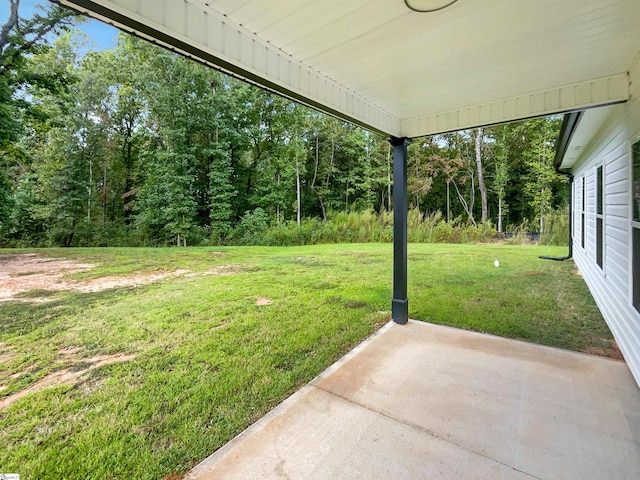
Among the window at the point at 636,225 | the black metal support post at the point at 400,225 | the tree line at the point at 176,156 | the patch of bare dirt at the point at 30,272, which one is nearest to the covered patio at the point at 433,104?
the window at the point at 636,225

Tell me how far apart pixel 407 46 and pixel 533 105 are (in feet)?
4.80

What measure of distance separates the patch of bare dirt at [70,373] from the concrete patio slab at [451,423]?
5.71 ft

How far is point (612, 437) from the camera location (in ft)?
5.65

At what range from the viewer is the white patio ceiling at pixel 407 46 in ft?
4.66

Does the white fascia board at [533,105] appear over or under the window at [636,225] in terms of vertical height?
over

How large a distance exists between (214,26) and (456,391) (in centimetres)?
269

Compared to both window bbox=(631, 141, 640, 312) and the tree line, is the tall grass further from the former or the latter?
window bbox=(631, 141, 640, 312)

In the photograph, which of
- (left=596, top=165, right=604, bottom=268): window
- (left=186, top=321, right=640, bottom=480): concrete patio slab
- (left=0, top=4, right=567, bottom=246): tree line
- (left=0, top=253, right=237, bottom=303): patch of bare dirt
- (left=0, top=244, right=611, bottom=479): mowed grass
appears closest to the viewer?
(left=186, top=321, right=640, bottom=480): concrete patio slab

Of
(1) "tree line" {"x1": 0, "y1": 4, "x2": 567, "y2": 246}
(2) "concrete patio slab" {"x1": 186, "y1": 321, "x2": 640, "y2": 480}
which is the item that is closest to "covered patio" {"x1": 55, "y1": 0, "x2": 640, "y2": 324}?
(2) "concrete patio slab" {"x1": 186, "y1": 321, "x2": 640, "y2": 480}

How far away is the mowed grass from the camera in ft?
5.97

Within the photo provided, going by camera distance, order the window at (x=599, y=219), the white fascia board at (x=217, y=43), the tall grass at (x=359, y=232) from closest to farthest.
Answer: the white fascia board at (x=217, y=43) < the window at (x=599, y=219) < the tall grass at (x=359, y=232)

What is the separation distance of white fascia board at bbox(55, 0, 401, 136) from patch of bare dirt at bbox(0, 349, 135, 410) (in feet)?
8.74

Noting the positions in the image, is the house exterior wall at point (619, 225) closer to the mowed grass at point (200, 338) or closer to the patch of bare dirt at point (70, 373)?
the mowed grass at point (200, 338)

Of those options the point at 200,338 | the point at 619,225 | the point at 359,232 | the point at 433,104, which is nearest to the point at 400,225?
the point at 433,104
